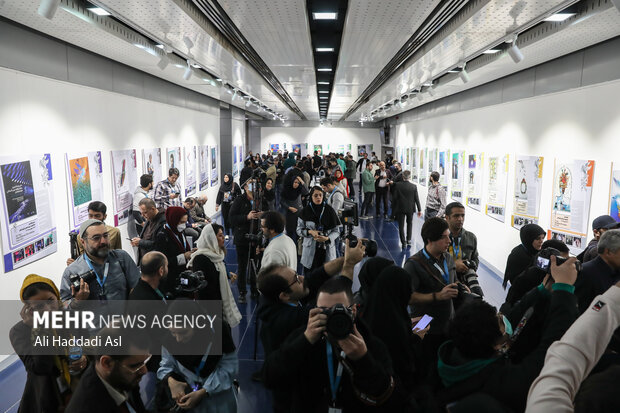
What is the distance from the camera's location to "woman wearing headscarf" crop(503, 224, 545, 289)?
12.7 feet

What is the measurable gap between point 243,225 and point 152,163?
3.71 meters

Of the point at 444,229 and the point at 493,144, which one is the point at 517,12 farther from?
the point at 493,144

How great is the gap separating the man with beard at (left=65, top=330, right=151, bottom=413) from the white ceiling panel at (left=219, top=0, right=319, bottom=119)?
322 centimetres

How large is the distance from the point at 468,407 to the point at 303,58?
20.3ft

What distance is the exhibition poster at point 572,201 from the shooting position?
5660 millimetres

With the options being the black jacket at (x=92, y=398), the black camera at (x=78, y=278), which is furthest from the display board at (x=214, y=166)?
the black jacket at (x=92, y=398)

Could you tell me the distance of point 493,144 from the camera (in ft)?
28.6

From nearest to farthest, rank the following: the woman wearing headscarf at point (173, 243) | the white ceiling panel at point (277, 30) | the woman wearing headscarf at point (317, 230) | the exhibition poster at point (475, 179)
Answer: the white ceiling panel at point (277, 30)
the woman wearing headscarf at point (173, 243)
the woman wearing headscarf at point (317, 230)
the exhibition poster at point (475, 179)

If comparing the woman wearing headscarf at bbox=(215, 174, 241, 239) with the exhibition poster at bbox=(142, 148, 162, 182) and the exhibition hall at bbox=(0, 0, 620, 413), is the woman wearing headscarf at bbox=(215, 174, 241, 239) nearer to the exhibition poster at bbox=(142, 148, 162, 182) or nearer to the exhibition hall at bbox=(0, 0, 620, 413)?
the exhibition hall at bbox=(0, 0, 620, 413)

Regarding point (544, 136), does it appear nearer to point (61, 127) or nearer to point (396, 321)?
point (396, 321)

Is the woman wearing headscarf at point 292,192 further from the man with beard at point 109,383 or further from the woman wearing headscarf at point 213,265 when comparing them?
the man with beard at point 109,383

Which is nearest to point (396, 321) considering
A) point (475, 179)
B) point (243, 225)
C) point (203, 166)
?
point (243, 225)

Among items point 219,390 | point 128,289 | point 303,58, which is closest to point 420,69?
point 303,58

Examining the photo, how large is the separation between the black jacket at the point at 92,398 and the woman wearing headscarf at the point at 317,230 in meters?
3.61
